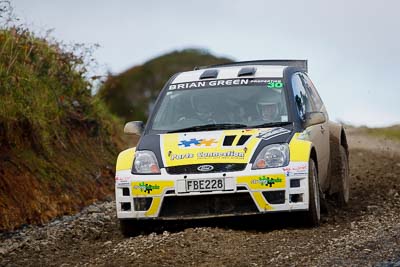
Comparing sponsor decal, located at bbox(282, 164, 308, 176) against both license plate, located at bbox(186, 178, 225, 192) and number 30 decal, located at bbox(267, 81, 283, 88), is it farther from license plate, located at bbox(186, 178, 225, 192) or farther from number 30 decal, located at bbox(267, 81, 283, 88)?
number 30 decal, located at bbox(267, 81, 283, 88)

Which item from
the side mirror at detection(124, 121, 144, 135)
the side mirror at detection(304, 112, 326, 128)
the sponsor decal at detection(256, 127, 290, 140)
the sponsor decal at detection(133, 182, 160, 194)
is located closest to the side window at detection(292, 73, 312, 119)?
the side mirror at detection(304, 112, 326, 128)

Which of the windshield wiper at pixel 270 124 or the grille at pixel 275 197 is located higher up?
the windshield wiper at pixel 270 124

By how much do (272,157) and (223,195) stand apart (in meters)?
0.58

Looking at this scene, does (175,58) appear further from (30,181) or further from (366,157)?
(30,181)

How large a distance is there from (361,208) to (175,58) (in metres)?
24.2

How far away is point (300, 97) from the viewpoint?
11539 mm

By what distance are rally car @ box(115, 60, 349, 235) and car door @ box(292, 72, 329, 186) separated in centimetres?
3

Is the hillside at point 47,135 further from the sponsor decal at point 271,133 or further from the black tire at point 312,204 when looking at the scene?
the black tire at point 312,204

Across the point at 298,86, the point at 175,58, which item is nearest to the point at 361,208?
the point at 298,86

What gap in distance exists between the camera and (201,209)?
33.0 ft

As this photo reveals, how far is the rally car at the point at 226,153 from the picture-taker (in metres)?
Answer: 9.93

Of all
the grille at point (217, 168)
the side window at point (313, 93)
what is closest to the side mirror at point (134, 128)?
the grille at point (217, 168)

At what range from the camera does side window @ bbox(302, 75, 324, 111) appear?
40.8 ft

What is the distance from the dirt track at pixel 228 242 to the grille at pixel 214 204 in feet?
0.53
